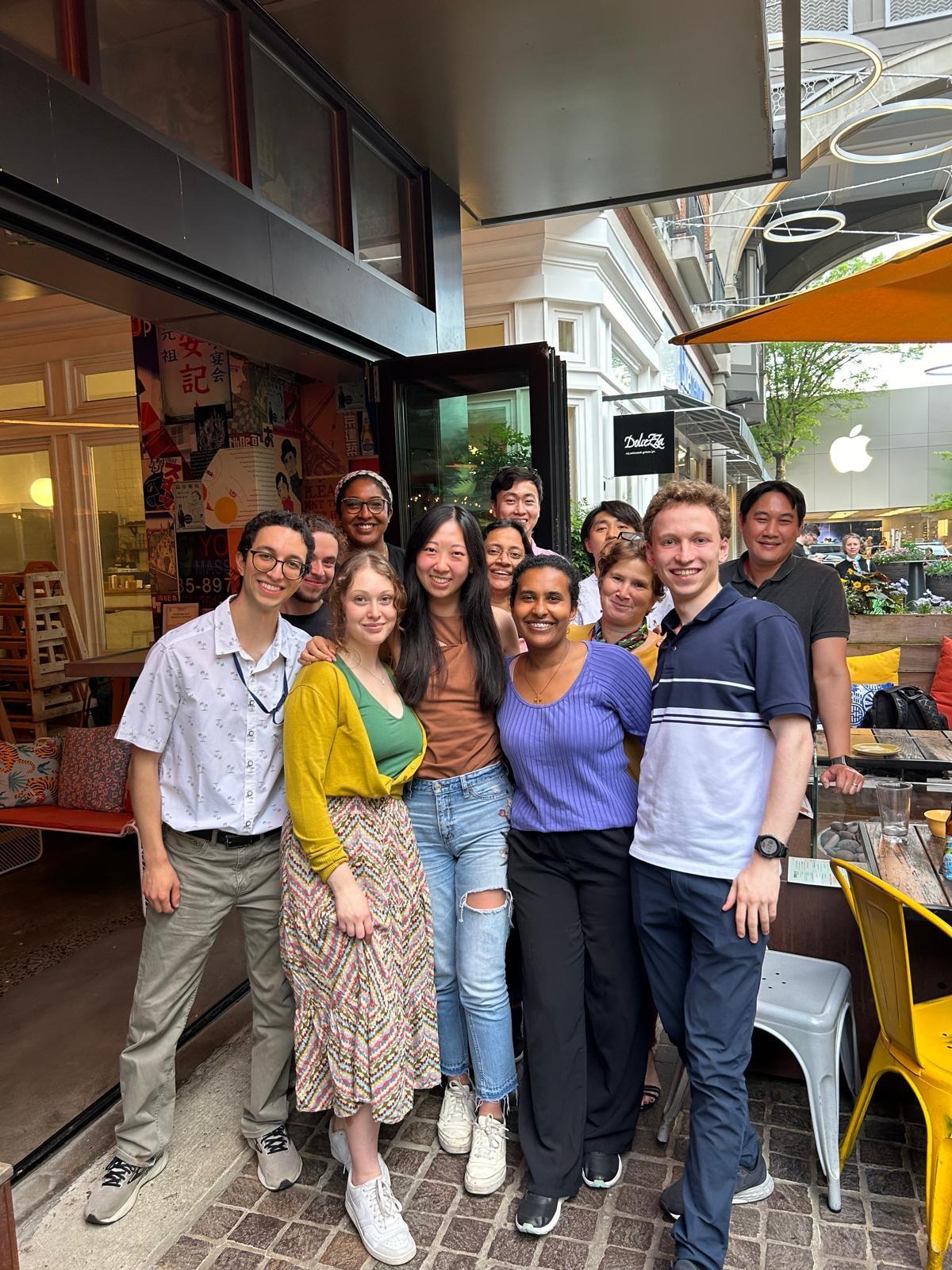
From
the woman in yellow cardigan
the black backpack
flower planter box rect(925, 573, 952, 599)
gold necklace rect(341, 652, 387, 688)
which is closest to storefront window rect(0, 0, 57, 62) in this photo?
the woman in yellow cardigan

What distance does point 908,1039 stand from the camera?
2354 millimetres

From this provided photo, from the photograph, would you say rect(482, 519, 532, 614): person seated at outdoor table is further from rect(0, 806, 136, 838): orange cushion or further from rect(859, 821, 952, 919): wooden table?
rect(0, 806, 136, 838): orange cushion

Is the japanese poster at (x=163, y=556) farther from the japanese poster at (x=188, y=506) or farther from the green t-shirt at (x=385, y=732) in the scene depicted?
the green t-shirt at (x=385, y=732)

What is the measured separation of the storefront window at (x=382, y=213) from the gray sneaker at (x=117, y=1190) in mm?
4036

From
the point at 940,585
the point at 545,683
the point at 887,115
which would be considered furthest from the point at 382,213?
the point at 940,585

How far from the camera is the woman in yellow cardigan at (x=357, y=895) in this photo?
7.80ft

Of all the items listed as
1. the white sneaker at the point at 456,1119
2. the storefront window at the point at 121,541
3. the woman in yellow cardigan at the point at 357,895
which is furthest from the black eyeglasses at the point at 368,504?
the storefront window at the point at 121,541

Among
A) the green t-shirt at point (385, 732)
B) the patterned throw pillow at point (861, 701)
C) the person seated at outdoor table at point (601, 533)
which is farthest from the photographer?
the patterned throw pillow at point (861, 701)

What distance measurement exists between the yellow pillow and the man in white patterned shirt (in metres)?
5.68

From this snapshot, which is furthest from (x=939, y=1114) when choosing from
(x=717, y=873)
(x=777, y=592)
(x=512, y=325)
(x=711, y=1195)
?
(x=512, y=325)

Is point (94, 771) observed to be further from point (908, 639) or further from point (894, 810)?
point (908, 639)

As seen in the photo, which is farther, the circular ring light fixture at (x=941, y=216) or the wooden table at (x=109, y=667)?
the circular ring light fixture at (x=941, y=216)

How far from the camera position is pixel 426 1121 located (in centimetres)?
297

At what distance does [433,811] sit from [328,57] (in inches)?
135
